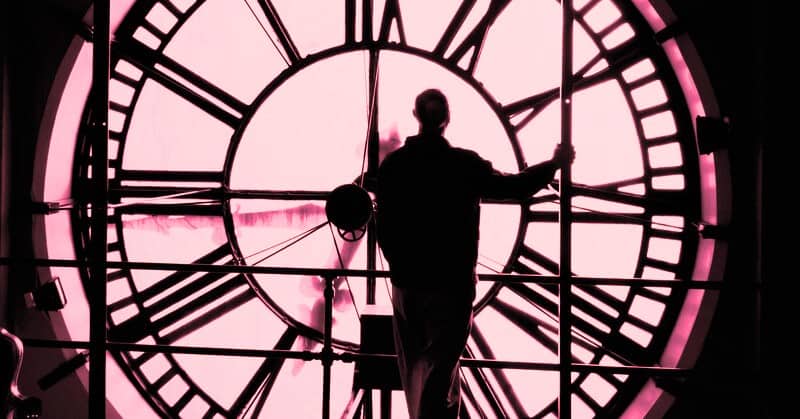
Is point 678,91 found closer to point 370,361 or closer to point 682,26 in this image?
point 682,26

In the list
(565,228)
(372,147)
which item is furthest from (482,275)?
(372,147)

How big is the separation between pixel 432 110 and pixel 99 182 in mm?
1096

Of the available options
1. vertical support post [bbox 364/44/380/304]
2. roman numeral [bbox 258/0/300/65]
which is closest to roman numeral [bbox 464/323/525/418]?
vertical support post [bbox 364/44/380/304]

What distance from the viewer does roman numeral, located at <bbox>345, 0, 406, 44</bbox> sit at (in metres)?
2.45

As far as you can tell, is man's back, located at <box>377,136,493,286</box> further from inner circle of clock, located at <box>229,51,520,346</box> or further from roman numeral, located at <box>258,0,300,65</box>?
roman numeral, located at <box>258,0,300,65</box>

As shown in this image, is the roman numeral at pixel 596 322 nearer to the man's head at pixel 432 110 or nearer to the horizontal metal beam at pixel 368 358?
the horizontal metal beam at pixel 368 358

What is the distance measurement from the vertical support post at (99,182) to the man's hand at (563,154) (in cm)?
139

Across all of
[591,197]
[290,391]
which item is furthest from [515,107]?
[290,391]

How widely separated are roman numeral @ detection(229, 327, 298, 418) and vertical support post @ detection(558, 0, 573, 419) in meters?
1.43

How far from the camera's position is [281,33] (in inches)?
96.3

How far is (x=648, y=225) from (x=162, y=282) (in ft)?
7.76

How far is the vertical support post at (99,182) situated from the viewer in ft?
5.39

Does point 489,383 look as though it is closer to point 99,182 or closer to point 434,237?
point 434,237

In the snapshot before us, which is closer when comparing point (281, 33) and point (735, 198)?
point (735, 198)
